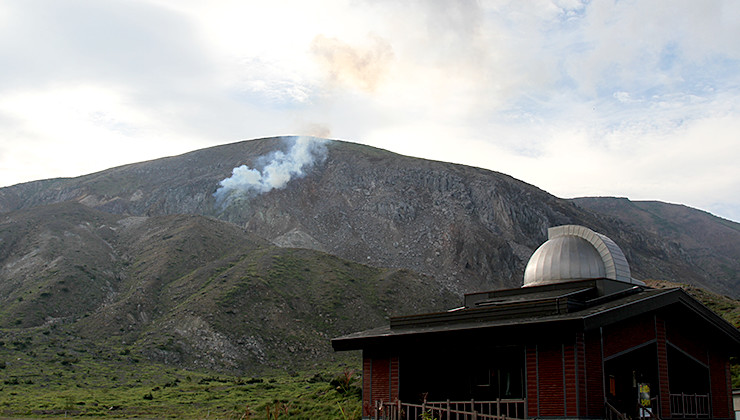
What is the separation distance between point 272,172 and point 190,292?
67820 mm

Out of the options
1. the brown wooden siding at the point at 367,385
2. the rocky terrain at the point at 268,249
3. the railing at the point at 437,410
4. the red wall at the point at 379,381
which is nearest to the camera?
the railing at the point at 437,410

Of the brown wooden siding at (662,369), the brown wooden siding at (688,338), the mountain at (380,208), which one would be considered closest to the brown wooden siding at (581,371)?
the brown wooden siding at (662,369)

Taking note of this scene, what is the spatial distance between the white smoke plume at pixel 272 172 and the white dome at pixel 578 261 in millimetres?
110042

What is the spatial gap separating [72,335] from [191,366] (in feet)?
45.1

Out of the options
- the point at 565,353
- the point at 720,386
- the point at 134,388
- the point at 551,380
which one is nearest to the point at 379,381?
the point at 551,380

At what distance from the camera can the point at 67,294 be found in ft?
247

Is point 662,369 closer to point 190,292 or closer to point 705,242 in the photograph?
point 190,292

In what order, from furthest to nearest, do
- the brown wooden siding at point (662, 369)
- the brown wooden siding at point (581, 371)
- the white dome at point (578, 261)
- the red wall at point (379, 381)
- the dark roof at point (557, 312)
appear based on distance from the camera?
the white dome at point (578, 261), the red wall at point (379, 381), the brown wooden siding at point (662, 369), the dark roof at point (557, 312), the brown wooden siding at point (581, 371)

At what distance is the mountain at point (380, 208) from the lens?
113750mm

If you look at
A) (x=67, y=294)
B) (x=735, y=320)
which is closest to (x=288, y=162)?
(x=67, y=294)

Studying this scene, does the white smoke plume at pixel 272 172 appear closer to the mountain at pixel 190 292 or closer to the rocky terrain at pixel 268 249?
the rocky terrain at pixel 268 249

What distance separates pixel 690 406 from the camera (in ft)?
83.8

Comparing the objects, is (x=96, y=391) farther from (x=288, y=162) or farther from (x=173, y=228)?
(x=288, y=162)

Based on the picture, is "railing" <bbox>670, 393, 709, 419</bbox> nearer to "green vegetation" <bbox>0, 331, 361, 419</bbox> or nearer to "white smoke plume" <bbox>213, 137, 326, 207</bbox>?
"green vegetation" <bbox>0, 331, 361, 419</bbox>
